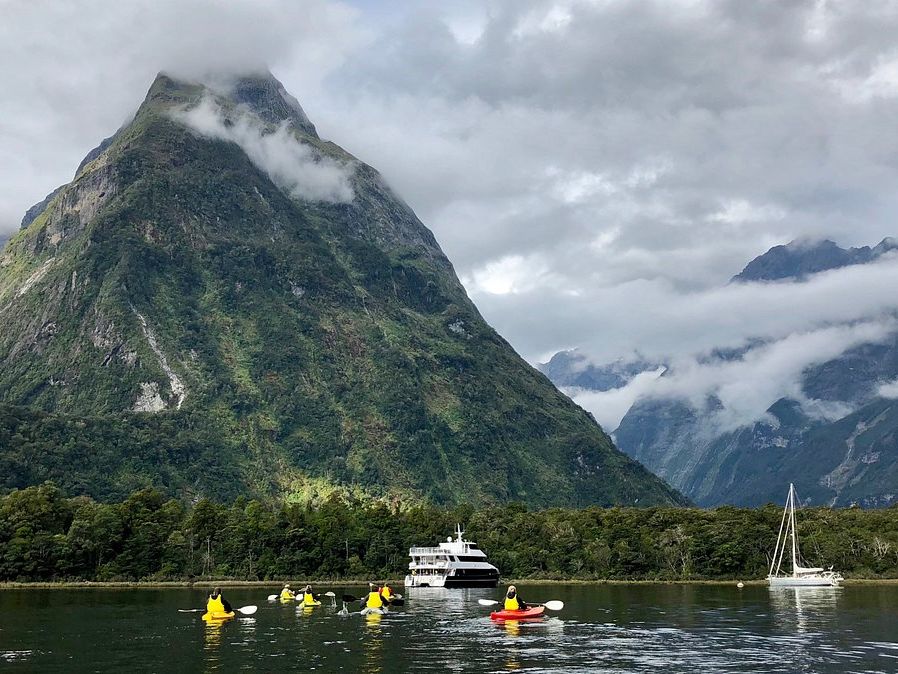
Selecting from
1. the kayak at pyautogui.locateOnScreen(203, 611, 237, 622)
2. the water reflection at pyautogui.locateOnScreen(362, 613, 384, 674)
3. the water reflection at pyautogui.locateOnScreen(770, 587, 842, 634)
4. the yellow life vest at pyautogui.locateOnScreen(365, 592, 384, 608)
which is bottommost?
the water reflection at pyautogui.locateOnScreen(362, 613, 384, 674)

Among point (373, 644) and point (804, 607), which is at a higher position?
point (804, 607)

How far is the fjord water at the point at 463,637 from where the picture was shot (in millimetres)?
80000

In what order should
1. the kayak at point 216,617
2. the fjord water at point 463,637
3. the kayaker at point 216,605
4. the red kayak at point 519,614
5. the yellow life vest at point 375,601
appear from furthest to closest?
1. the yellow life vest at point 375,601
2. the kayaker at point 216,605
3. the kayak at point 216,617
4. the red kayak at point 519,614
5. the fjord water at point 463,637

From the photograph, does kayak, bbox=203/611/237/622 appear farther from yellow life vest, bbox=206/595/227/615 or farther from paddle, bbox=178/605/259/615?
paddle, bbox=178/605/259/615

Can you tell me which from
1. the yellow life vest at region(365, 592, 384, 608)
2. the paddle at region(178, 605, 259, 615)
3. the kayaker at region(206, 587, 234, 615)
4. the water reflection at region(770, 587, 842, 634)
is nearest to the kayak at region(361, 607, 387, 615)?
the yellow life vest at region(365, 592, 384, 608)

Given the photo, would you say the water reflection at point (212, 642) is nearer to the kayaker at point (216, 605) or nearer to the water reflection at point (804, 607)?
the kayaker at point (216, 605)

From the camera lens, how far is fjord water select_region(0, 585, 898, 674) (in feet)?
262

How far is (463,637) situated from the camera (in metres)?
100

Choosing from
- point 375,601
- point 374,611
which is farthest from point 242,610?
point 375,601

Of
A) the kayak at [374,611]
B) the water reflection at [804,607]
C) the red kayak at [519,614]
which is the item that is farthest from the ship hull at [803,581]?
the kayak at [374,611]

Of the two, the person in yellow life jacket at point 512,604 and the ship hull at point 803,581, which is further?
the ship hull at point 803,581

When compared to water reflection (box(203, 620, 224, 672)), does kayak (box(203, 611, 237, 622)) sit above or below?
above

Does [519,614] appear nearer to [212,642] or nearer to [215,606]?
[212,642]

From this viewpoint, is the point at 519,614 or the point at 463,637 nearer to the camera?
the point at 463,637
